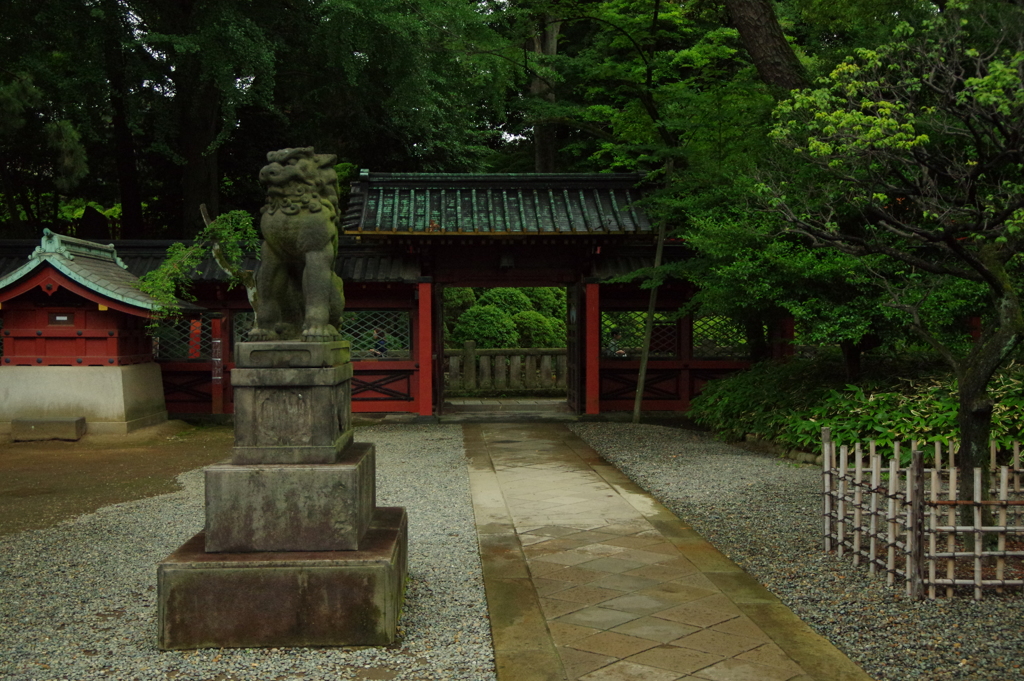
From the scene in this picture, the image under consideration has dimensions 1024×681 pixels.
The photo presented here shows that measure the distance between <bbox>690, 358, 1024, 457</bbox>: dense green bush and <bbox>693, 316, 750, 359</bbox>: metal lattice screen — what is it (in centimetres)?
198

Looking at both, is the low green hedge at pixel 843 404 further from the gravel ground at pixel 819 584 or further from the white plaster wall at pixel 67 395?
the white plaster wall at pixel 67 395

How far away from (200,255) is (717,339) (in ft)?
28.2

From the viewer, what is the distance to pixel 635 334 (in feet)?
45.9

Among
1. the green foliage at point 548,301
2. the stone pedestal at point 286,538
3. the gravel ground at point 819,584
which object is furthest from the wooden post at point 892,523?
the green foliage at point 548,301

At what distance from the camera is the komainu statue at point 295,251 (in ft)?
14.5

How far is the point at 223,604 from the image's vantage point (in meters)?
3.79

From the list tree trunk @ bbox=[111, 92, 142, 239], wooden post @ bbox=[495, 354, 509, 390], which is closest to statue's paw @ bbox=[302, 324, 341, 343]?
wooden post @ bbox=[495, 354, 509, 390]

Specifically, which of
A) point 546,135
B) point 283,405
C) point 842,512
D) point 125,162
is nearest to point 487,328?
point 546,135

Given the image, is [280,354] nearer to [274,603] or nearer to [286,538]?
[286,538]

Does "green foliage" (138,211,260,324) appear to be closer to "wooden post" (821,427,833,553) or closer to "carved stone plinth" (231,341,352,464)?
"carved stone plinth" (231,341,352,464)

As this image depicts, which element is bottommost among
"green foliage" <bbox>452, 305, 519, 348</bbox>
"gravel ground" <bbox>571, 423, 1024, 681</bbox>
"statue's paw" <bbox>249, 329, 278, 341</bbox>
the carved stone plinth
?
"gravel ground" <bbox>571, 423, 1024, 681</bbox>

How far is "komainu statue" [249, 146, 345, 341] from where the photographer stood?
4406 mm

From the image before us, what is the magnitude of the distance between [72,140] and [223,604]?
31.3ft

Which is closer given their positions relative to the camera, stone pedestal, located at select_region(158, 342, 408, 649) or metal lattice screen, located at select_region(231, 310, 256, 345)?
stone pedestal, located at select_region(158, 342, 408, 649)
